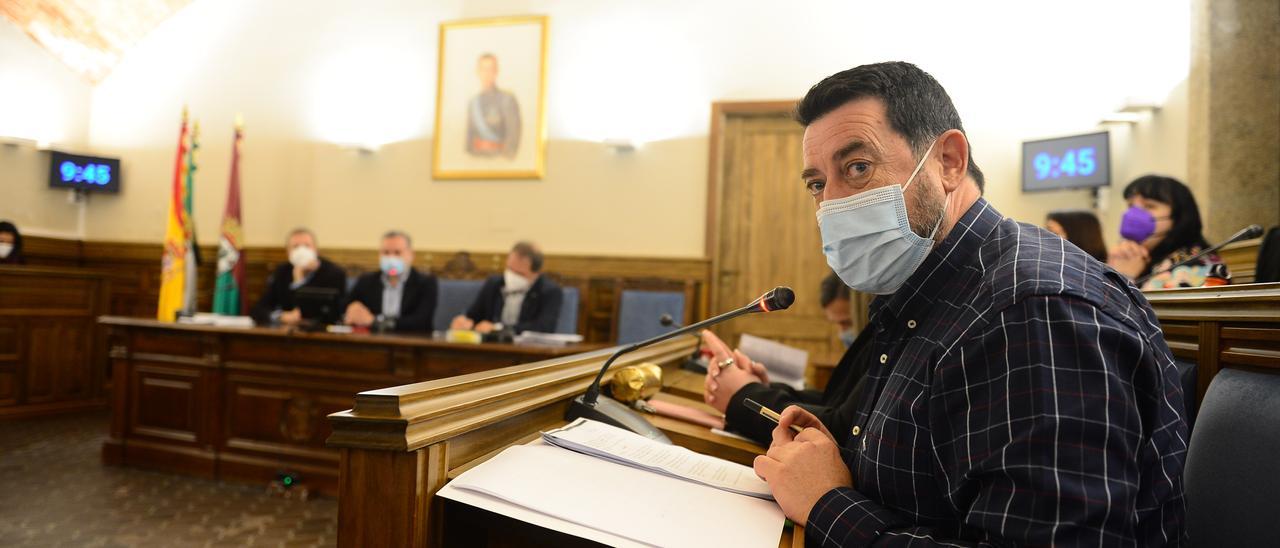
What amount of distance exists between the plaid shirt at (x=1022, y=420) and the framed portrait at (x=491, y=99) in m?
5.16

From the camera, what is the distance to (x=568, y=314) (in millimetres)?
4770

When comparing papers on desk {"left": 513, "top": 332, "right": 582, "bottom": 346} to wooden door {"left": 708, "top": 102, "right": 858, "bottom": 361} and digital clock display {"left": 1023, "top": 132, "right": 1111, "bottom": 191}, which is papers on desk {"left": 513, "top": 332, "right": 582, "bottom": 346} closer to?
wooden door {"left": 708, "top": 102, "right": 858, "bottom": 361}

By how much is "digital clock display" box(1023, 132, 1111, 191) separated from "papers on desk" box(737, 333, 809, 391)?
10.9 ft

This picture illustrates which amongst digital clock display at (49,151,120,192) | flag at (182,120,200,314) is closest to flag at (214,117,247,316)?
flag at (182,120,200,314)

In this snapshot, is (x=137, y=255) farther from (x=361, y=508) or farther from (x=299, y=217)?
(x=361, y=508)

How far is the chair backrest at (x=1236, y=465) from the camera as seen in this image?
33.3 inches

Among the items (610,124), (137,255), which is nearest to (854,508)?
(610,124)

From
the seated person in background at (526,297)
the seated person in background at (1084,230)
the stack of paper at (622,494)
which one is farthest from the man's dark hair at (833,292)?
the stack of paper at (622,494)

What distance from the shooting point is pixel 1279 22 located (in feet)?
12.5

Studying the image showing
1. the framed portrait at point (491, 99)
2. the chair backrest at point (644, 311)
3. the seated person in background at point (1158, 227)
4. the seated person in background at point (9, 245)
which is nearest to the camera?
the seated person in background at point (1158, 227)

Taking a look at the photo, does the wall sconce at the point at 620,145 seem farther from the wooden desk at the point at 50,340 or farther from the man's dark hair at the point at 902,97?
the man's dark hair at the point at 902,97

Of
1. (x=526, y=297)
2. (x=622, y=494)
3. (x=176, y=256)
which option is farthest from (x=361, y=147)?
(x=622, y=494)

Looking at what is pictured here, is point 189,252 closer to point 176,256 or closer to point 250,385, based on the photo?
point 176,256

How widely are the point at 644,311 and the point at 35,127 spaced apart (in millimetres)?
5915
